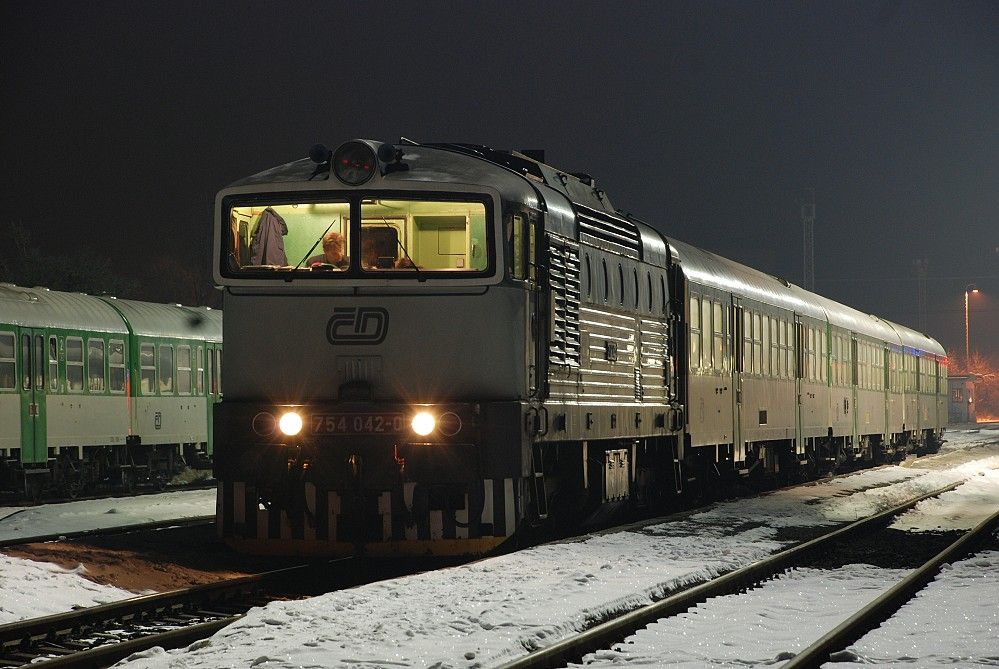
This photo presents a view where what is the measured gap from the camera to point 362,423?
41.2 feet

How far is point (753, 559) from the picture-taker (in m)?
13.6

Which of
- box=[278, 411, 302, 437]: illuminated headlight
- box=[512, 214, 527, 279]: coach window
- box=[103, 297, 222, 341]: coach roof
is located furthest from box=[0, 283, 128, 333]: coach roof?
box=[512, 214, 527, 279]: coach window

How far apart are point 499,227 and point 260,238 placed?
2.19 metres

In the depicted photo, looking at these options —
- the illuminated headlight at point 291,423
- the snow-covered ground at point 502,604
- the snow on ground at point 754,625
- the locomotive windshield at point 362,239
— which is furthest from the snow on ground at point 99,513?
the snow on ground at point 754,625

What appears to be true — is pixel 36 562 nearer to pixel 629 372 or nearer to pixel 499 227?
pixel 499 227

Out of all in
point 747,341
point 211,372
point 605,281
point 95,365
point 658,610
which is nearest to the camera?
point 658,610

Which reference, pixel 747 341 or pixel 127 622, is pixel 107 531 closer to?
pixel 127 622

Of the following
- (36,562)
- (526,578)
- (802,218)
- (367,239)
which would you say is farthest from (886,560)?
(802,218)

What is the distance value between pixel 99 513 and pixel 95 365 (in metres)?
6.09

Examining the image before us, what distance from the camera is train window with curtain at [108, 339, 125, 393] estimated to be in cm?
2638

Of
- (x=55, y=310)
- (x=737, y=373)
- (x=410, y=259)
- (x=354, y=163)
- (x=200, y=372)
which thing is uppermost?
(x=354, y=163)

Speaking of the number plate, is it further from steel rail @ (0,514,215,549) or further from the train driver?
steel rail @ (0,514,215,549)

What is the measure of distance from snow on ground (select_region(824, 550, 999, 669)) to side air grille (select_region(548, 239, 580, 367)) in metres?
4.06

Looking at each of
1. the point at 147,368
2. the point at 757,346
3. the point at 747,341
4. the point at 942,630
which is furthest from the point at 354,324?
the point at 147,368
